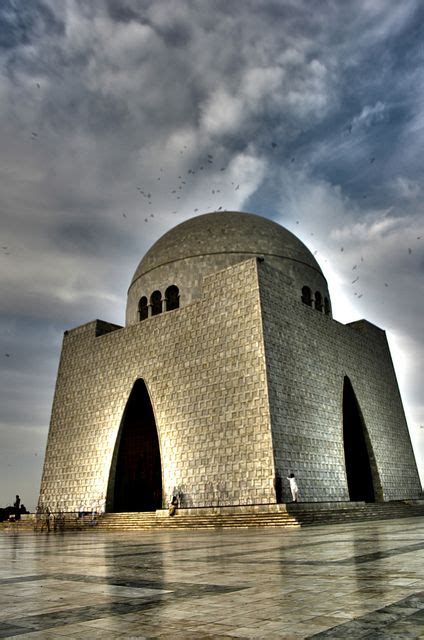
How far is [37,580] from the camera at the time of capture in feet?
13.5

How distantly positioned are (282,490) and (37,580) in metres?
10.0

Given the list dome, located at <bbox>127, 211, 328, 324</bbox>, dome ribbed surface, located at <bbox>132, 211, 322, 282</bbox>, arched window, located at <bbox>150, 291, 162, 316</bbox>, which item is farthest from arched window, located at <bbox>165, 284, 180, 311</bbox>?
dome ribbed surface, located at <bbox>132, 211, 322, 282</bbox>

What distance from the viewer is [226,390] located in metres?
15.2

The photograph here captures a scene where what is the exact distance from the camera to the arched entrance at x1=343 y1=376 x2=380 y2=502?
19.1m

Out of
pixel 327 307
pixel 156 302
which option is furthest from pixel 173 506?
pixel 327 307

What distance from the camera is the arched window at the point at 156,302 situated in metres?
20.5

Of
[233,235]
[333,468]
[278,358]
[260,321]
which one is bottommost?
[333,468]

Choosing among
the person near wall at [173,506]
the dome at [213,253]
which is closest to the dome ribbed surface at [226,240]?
the dome at [213,253]

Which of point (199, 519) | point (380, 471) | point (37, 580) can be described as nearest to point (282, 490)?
point (199, 519)

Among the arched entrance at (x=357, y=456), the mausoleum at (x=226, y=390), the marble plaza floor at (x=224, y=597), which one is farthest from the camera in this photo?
the arched entrance at (x=357, y=456)

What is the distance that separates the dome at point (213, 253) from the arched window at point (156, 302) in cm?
25

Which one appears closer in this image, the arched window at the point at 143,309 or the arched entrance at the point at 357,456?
the arched entrance at the point at 357,456

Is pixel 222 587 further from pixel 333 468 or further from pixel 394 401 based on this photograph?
pixel 394 401

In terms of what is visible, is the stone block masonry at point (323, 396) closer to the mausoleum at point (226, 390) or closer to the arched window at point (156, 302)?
the mausoleum at point (226, 390)
